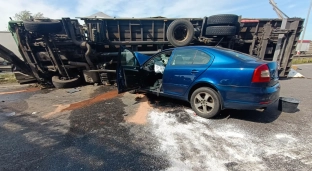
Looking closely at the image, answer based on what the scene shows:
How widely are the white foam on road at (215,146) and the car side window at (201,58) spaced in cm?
120

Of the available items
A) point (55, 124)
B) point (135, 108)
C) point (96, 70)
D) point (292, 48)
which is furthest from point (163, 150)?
point (292, 48)

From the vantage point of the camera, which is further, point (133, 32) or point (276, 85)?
point (133, 32)

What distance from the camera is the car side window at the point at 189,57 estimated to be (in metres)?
3.25

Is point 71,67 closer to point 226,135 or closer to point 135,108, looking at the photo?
point 135,108

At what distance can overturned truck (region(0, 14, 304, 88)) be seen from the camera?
554 centimetres

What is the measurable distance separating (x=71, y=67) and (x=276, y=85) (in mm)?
6192

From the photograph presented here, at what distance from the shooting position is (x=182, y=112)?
362 centimetres

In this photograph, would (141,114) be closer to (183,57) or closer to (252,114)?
(183,57)

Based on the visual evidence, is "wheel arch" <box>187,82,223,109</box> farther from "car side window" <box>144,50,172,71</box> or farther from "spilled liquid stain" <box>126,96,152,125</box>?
"car side window" <box>144,50,172,71</box>

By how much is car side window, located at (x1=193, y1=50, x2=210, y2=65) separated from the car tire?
537mm

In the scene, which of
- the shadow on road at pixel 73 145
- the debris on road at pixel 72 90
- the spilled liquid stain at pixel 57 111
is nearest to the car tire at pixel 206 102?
the shadow on road at pixel 73 145

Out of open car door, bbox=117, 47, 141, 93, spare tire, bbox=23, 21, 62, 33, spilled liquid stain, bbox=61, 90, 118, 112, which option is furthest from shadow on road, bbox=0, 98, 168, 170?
spare tire, bbox=23, 21, 62, 33

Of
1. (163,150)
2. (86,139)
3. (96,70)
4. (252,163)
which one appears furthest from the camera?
(96,70)

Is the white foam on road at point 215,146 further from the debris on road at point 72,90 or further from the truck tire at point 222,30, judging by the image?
the truck tire at point 222,30
